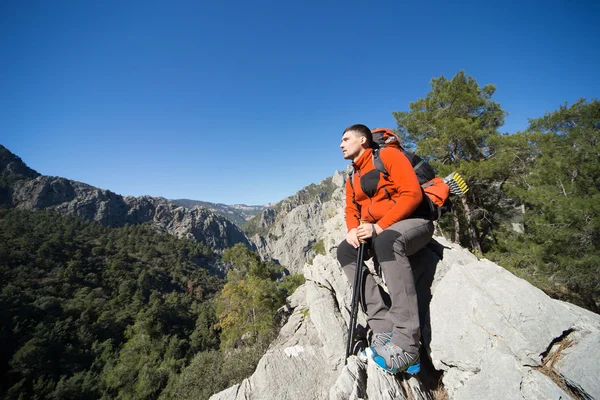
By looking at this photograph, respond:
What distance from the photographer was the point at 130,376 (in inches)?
1241

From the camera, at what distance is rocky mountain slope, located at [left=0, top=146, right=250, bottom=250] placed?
11788cm

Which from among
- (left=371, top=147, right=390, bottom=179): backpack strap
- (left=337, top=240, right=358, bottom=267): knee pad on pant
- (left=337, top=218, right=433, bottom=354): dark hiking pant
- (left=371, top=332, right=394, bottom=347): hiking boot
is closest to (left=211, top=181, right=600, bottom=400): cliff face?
(left=371, top=332, right=394, bottom=347): hiking boot

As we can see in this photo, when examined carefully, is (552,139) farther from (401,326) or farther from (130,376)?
(130,376)

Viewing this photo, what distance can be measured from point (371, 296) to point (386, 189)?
1.74m

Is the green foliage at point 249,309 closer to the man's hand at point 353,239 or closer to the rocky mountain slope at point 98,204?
the man's hand at point 353,239

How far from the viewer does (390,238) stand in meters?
3.15

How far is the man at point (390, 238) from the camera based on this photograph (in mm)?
2859

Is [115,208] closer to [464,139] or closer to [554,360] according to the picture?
[464,139]

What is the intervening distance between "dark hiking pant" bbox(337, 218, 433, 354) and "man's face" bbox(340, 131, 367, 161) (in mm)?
1445

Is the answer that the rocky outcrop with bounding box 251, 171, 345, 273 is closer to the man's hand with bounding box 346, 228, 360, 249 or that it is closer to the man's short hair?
the man's short hair

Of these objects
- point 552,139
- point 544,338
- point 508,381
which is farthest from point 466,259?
point 552,139

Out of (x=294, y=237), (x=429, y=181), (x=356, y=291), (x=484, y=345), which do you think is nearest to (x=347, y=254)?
(x=356, y=291)

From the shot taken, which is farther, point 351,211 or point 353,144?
point 351,211

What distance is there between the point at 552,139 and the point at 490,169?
13.2 feet
